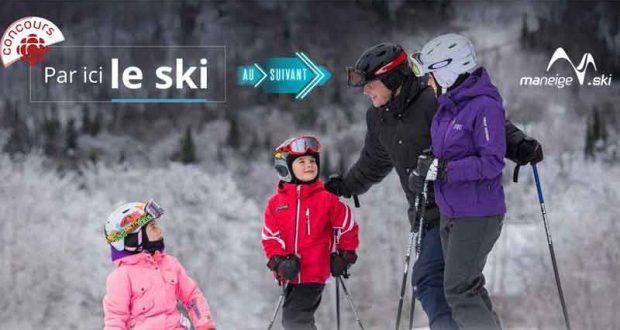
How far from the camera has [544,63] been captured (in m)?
4.67

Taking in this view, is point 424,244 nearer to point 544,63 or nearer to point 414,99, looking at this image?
point 414,99

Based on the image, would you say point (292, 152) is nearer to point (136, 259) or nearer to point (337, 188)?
point (337, 188)

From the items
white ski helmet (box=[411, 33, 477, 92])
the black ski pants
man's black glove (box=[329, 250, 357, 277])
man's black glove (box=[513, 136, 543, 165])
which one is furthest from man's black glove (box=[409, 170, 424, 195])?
the black ski pants

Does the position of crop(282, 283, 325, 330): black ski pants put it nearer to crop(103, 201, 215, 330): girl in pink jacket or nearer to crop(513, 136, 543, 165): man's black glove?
crop(103, 201, 215, 330): girl in pink jacket

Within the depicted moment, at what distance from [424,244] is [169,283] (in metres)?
1.09

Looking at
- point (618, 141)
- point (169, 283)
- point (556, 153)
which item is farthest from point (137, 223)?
point (618, 141)

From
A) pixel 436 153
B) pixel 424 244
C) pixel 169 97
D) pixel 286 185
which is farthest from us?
pixel 169 97

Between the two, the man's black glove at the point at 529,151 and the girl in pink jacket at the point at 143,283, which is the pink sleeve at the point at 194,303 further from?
the man's black glove at the point at 529,151

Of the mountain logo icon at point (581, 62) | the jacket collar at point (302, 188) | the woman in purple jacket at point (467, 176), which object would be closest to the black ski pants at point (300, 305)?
the jacket collar at point (302, 188)

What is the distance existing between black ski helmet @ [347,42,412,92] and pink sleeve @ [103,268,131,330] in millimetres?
1293

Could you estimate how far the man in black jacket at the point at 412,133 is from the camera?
3648mm

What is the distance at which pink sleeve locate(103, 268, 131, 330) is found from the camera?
3.46 meters

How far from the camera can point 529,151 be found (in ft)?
11.9

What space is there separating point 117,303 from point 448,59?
1648 mm
